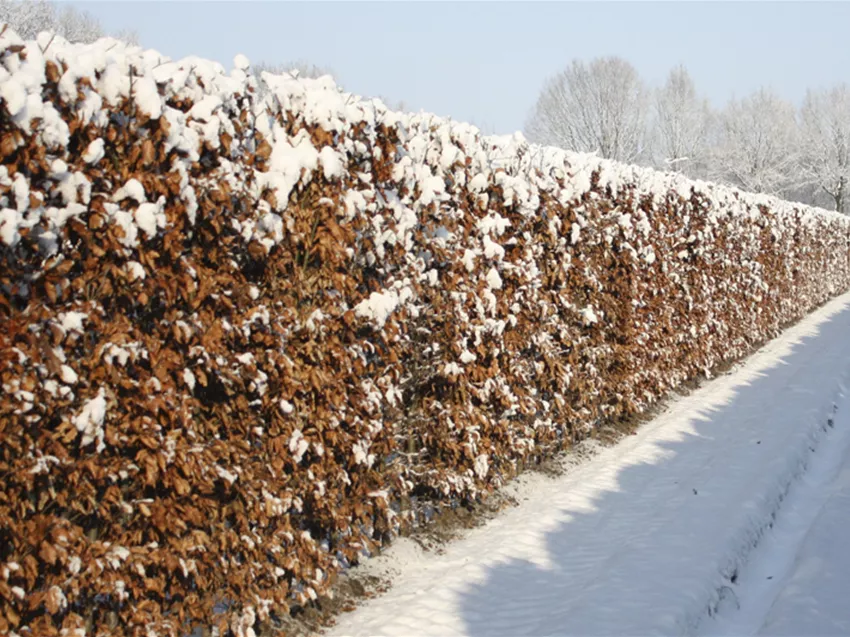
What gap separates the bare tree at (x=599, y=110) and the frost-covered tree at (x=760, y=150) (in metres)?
11.2

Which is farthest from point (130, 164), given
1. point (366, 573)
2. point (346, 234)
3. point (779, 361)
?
point (779, 361)

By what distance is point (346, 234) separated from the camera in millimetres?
4520

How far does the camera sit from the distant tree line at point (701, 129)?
48500 millimetres

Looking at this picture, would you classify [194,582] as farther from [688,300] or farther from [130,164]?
[688,300]

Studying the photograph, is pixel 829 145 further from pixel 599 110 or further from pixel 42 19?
pixel 42 19

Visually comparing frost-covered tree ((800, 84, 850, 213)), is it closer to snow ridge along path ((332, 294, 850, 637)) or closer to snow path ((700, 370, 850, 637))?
snow ridge along path ((332, 294, 850, 637))

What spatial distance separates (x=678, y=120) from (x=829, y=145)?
13.4 meters

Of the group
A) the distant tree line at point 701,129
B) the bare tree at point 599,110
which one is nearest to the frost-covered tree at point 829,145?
the distant tree line at point 701,129

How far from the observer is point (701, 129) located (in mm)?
55188

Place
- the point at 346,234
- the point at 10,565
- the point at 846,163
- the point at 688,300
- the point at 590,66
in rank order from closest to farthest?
the point at 10,565
the point at 346,234
the point at 688,300
the point at 590,66
the point at 846,163

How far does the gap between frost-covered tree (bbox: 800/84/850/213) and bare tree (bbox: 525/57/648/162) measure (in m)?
17.1

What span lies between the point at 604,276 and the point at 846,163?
Answer: 2273 inches

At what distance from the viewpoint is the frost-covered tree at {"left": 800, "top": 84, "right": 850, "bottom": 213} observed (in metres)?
56.6

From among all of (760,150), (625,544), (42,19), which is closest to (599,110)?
(760,150)
